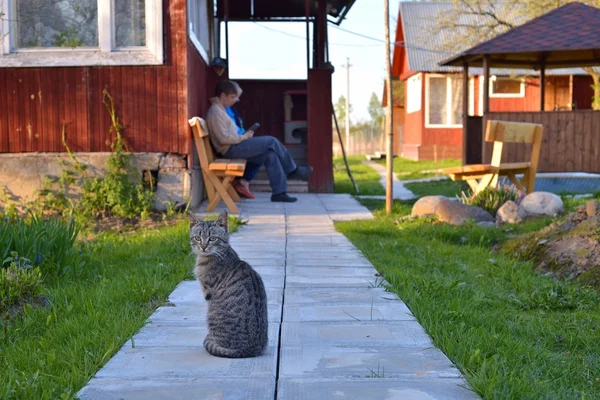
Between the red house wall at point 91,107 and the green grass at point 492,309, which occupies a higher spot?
the red house wall at point 91,107

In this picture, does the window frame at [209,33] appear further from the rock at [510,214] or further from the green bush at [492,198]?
the rock at [510,214]

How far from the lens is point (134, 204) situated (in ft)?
33.8

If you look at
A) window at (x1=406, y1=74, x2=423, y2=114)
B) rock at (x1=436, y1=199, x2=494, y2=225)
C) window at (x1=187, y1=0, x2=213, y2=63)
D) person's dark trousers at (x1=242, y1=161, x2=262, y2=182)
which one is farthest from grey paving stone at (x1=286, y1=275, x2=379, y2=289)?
window at (x1=406, y1=74, x2=423, y2=114)

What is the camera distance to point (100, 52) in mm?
10359

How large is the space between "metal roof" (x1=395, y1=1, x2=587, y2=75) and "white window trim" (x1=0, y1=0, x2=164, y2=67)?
59.1 ft

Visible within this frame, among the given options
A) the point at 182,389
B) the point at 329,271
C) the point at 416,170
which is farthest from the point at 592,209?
the point at 416,170

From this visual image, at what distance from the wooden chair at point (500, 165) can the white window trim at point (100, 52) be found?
4349 mm

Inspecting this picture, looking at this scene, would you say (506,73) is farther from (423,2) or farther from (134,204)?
(134,204)

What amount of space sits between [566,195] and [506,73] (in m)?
17.1

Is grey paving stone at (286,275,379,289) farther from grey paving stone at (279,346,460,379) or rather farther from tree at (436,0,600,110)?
tree at (436,0,600,110)

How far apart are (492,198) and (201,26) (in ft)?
18.1

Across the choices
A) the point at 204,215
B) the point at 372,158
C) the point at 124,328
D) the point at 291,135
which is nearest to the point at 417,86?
the point at 372,158

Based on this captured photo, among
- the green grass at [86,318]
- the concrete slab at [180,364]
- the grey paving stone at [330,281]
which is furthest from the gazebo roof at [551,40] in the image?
the concrete slab at [180,364]

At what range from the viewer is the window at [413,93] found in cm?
3175
